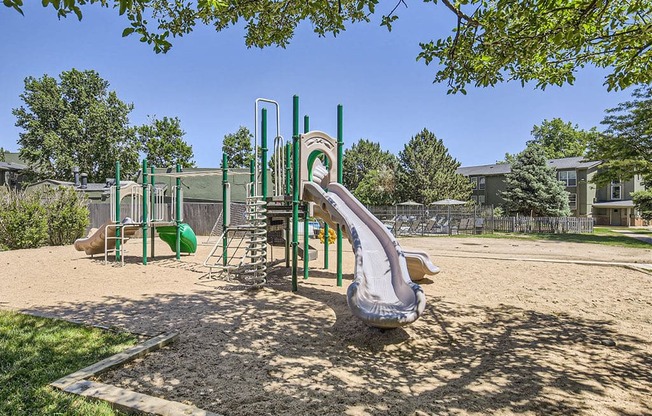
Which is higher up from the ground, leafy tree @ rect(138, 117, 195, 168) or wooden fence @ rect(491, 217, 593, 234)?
leafy tree @ rect(138, 117, 195, 168)

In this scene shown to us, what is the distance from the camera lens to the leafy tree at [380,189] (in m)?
42.1

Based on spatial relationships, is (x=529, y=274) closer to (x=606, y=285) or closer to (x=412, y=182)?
(x=606, y=285)

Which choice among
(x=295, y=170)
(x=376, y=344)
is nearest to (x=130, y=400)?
(x=376, y=344)

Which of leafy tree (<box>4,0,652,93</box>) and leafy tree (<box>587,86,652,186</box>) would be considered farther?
leafy tree (<box>587,86,652,186</box>)

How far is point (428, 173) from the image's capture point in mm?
38906

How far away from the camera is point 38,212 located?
15.0 metres

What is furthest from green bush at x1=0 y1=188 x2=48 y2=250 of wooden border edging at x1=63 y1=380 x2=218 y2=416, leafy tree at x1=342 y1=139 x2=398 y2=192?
leafy tree at x1=342 y1=139 x2=398 y2=192

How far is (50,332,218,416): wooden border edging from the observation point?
2.87 m

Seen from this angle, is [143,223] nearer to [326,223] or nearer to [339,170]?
[326,223]

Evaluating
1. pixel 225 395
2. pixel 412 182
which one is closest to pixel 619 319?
pixel 225 395

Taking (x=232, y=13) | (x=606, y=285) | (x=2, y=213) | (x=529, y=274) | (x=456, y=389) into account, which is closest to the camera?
(x=456, y=389)

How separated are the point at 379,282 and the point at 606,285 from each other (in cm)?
585

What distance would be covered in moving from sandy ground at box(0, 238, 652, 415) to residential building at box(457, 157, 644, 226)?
3734cm

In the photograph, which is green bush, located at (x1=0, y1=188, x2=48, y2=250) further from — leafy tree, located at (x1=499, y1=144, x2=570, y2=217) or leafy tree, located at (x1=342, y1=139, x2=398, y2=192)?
leafy tree, located at (x1=342, y1=139, x2=398, y2=192)
